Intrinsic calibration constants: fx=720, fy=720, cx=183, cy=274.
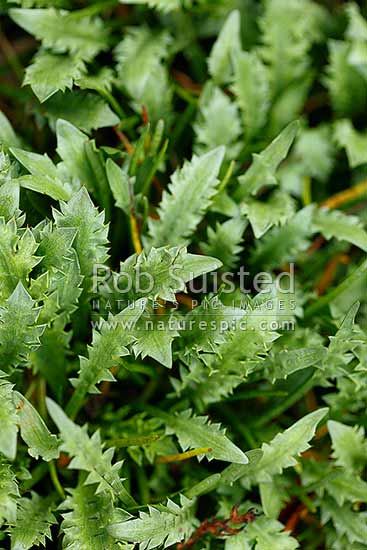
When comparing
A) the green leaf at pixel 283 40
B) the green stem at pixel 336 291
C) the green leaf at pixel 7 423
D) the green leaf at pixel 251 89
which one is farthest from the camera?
the green leaf at pixel 283 40

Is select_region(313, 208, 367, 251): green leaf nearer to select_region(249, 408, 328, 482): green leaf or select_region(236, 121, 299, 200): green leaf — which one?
select_region(236, 121, 299, 200): green leaf

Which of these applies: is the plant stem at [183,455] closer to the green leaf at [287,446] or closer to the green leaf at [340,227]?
the green leaf at [287,446]

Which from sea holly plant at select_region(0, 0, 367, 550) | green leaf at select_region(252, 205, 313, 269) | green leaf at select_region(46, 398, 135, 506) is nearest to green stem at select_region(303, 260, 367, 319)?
sea holly plant at select_region(0, 0, 367, 550)

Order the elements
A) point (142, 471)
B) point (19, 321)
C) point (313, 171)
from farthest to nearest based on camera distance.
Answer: point (313, 171), point (142, 471), point (19, 321)

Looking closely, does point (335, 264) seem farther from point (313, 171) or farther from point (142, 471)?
point (142, 471)

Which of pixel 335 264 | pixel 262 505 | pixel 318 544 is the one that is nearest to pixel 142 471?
pixel 262 505

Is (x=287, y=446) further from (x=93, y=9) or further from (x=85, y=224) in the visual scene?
(x=93, y=9)

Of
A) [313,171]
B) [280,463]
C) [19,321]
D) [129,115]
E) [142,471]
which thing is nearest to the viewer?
[19,321]

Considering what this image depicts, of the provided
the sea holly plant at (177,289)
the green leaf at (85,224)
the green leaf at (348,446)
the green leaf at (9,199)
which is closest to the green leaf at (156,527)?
the sea holly plant at (177,289)
